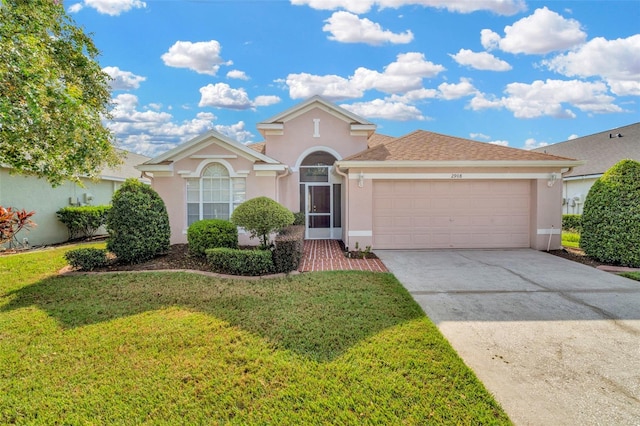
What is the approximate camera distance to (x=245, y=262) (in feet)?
27.2

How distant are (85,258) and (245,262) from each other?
14.8 ft

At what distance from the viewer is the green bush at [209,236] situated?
9609 mm

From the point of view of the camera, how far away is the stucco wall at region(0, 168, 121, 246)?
1287 centimetres

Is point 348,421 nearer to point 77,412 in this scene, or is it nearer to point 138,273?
point 77,412

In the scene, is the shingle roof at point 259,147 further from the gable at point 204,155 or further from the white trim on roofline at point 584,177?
the white trim on roofline at point 584,177

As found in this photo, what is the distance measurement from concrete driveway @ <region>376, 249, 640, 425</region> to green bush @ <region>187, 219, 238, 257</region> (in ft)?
16.9

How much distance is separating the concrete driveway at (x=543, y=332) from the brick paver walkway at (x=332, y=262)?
30.7 inches

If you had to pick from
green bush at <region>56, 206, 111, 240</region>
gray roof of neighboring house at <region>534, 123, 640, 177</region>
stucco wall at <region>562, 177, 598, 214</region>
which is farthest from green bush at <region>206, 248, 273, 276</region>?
stucco wall at <region>562, 177, 598, 214</region>

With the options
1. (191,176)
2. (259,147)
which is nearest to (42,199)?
(191,176)

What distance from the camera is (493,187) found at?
11844mm

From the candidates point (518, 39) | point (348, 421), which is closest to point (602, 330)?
point (348, 421)

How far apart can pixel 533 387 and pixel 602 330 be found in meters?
2.58

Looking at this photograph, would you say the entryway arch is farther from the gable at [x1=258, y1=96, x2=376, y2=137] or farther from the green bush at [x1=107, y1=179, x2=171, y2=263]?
the green bush at [x1=107, y1=179, x2=171, y2=263]

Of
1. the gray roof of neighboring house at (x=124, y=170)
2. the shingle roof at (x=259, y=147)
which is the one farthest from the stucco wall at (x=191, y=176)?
the gray roof of neighboring house at (x=124, y=170)
